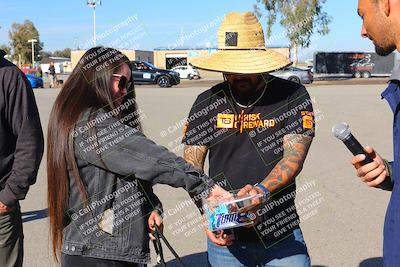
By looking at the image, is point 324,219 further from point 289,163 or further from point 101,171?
point 101,171

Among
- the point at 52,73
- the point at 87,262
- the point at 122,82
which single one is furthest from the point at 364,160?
the point at 52,73

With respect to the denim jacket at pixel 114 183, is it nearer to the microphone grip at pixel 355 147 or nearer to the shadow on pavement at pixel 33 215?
the microphone grip at pixel 355 147

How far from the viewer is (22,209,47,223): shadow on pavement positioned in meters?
5.71

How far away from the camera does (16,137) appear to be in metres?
3.09

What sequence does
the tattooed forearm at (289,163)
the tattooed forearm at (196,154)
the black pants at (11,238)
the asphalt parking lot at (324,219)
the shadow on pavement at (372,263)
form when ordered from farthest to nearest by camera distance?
the asphalt parking lot at (324,219) → the shadow on pavement at (372,263) → the black pants at (11,238) → the tattooed forearm at (196,154) → the tattooed forearm at (289,163)

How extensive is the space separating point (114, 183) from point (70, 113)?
1.16 feet

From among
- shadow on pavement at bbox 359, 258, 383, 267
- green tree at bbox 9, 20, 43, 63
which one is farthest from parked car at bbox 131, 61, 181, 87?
green tree at bbox 9, 20, 43, 63

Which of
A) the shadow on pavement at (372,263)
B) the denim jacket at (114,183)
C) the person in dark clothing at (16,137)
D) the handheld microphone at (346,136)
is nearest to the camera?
the handheld microphone at (346,136)

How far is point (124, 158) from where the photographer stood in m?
2.15

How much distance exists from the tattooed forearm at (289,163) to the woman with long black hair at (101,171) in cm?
35

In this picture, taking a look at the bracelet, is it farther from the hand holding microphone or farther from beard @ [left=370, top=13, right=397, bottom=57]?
beard @ [left=370, top=13, right=397, bottom=57]

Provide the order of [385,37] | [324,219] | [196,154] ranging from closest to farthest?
[385,37] → [196,154] → [324,219]

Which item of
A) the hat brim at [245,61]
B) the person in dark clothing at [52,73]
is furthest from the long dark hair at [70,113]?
the person in dark clothing at [52,73]

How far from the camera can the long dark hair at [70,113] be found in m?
2.20
